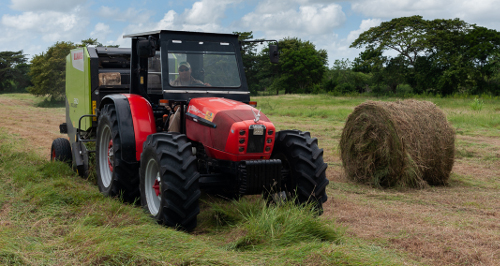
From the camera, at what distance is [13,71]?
5319 centimetres

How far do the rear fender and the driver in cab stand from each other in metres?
0.63

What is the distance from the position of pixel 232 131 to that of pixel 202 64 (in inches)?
54.8

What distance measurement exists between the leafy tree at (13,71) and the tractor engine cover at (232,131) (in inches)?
2129

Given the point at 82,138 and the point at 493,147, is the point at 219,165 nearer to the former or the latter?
the point at 82,138

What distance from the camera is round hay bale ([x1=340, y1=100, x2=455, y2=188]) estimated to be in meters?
7.48

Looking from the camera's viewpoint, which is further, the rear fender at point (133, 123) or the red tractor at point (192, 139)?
the rear fender at point (133, 123)

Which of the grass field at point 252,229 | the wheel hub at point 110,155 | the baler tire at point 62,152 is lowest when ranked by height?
the grass field at point 252,229

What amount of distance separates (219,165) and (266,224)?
0.98 metres

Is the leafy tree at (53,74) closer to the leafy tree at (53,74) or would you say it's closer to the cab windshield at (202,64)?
the leafy tree at (53,74)

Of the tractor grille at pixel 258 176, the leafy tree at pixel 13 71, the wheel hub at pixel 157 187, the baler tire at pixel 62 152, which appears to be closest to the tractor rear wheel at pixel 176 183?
the wheel hub at pixel 157 187

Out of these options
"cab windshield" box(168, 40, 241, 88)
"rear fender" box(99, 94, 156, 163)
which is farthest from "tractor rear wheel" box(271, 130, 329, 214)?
"rear fender" box(99, 94, 156, 163)

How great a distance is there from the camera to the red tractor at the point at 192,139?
15.6 feet

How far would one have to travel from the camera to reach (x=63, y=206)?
17.2 feet

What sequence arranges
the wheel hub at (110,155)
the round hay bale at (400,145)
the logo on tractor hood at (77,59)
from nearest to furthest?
the wheel hub at (110,155) < the round hay bale at (400,145) < the logo on tractor hood at (77,59)
